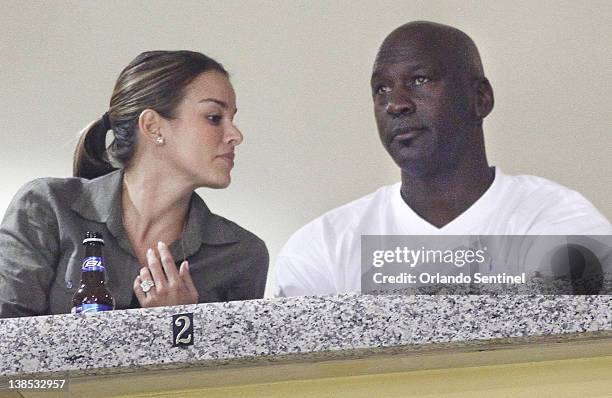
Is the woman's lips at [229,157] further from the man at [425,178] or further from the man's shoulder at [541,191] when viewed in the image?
the man's shoulder at [541,191]

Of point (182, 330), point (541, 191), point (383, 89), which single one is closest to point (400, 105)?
point (383, 89)

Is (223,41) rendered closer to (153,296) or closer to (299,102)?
(299,102)

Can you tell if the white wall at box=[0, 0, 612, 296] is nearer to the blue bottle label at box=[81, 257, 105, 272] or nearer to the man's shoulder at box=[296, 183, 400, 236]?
the man's shoulder at box=[296, 183, 400, 236]

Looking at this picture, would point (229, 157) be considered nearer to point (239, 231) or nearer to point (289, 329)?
point (239, 231)

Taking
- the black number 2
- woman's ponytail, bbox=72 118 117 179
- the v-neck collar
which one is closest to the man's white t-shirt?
the v-neck collar

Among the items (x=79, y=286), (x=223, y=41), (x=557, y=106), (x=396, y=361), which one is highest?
(x=223, y=41)

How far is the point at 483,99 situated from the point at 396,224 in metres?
0.25

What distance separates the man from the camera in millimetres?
1534

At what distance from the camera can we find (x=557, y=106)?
156 cm

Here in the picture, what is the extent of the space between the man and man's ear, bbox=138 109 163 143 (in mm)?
308

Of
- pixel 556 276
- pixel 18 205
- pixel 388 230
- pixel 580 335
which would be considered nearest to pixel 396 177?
pixel 388 230

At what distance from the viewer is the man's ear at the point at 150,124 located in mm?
1667

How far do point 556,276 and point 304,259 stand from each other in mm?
407

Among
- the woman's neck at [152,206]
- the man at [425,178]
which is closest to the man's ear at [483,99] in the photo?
the man at [425,178]
